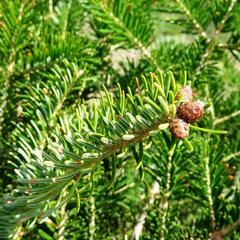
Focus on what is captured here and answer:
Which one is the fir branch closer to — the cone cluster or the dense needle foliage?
the dense needle foliage

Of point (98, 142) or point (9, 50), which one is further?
point (9, 50)

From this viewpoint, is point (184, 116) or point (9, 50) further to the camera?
point (9, 50)

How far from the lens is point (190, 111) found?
0.32 meters

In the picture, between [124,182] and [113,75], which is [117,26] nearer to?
[113,75]

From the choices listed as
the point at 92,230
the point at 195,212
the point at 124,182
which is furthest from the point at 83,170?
the point at 195,212

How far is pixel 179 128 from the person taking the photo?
33 cm

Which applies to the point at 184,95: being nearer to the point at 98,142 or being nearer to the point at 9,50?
the point at 98,142

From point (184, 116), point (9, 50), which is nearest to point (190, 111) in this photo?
point (184, 116)

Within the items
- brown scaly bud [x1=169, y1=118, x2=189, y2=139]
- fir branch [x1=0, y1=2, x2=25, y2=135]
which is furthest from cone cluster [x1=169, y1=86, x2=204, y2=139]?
fir branch [x1=0, y1=2, x2=25, y2=135]

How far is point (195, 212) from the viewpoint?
75cm

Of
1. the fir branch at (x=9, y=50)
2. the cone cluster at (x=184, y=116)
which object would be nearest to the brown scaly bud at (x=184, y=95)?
the cone cluster at (x=184, y=116)

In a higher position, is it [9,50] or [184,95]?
[184,95]

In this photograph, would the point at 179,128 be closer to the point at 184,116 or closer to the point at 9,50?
the point at 184,116

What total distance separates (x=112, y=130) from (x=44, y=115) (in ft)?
0.65
